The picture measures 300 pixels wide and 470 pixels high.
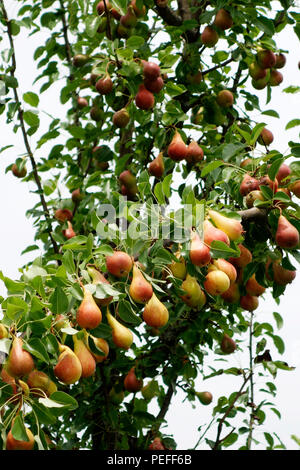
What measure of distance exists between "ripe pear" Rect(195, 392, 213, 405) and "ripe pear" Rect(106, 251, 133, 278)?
1240mm

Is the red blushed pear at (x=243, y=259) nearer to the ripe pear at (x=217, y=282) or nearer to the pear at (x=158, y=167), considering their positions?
the ripe pear at (x=217, y=282)

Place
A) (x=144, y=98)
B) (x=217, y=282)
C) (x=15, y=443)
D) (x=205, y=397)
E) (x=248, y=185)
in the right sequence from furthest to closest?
(x=205, y=397)
(x=144, y=98)
(x=248, y=185)
(x=217, y=282)
(x=15, y=443)

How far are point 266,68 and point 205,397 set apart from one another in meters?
1.27

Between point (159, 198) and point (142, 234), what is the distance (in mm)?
126

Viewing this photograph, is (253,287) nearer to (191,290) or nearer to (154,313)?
(191,290)

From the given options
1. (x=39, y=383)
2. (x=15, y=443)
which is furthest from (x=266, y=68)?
(x=15, y=443)

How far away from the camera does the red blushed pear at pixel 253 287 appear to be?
1.48m

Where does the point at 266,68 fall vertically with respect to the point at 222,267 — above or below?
above

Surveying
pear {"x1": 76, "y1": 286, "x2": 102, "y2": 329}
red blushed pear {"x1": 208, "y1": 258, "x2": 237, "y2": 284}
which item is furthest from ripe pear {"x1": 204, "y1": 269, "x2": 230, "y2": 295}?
pear {"x1": 76, "y1": 286, "x2": 102, "y2": 329}

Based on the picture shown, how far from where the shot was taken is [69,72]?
8.09ft

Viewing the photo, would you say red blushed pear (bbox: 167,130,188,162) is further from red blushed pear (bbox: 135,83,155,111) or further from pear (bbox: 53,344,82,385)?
pear (bbox: 53,344,82,385)

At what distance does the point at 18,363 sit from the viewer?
0.98 m

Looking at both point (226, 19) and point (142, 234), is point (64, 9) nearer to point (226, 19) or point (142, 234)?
point (226, 19)

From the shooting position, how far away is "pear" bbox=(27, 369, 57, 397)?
1.06 m
